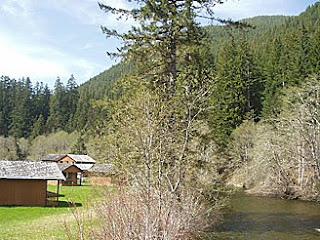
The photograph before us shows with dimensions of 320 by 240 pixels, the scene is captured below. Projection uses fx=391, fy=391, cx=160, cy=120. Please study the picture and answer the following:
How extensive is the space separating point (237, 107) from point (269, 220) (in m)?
27.2

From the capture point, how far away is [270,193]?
28750 millimetres

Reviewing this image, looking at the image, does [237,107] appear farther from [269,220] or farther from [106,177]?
[106,177]

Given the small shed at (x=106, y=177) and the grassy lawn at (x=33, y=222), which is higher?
the small shed at (x=106, y=177)

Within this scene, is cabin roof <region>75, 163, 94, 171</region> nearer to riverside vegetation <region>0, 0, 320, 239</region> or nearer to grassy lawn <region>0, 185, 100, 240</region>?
riverside vegetation <region>0, 0, 320, 239</region>

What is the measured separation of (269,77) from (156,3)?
113 ft

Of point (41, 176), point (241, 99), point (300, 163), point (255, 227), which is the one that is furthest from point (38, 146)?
point (255, 227)

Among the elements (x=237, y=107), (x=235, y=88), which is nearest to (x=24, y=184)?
(x=237, y=107)

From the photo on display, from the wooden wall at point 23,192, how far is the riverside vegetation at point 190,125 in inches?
226

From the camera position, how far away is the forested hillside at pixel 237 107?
18798mm

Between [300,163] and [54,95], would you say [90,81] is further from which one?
[300,163]

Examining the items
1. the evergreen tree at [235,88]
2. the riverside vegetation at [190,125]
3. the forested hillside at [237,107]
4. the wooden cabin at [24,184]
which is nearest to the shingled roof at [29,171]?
the wooden cabin at [24,184]

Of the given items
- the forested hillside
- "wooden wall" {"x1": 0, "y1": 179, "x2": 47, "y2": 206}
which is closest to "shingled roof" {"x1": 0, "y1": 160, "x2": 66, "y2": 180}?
"wooden wall" {"x1": 0, "y1": 179, "x2": 47, "y2": 206}

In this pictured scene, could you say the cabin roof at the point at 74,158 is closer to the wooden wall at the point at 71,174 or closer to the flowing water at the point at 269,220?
the wooden wall at the point at 71,174

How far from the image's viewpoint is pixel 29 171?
23859 millimetres
